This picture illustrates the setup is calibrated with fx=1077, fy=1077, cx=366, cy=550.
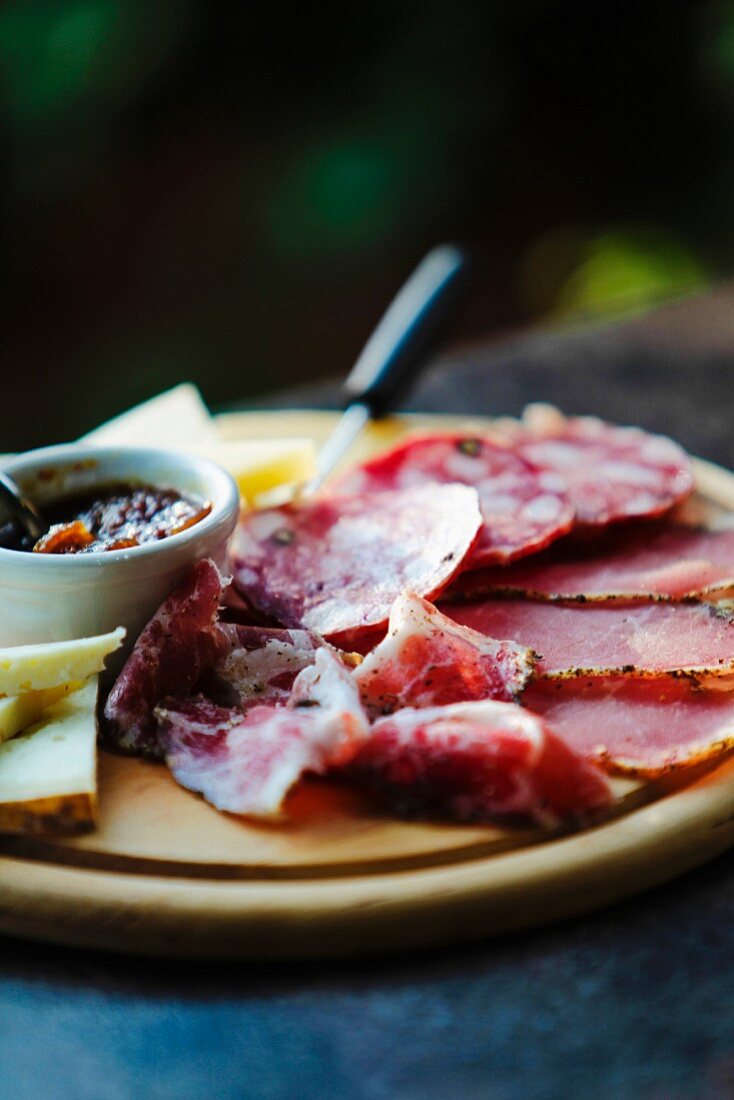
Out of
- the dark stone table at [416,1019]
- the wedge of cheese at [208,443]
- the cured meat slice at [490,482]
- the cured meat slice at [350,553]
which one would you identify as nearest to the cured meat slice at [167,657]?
the cured meat slice at [350,553]

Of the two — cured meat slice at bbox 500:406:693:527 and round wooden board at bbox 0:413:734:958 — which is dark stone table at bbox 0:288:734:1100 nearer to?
round wooden board at bbox 0:413:734:958

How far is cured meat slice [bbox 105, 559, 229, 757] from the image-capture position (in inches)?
51.5

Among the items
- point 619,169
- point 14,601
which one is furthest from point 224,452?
point 619,169

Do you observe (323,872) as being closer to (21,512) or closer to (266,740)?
(266,740)

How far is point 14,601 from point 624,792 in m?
0.80

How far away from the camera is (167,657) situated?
135 cm

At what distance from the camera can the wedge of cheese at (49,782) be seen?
45.3 inches

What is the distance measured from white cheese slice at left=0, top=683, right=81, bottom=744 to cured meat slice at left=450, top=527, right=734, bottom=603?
580 millimetres

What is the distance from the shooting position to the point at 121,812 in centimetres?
121

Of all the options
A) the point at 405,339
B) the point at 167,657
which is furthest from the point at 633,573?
the point at 405,339

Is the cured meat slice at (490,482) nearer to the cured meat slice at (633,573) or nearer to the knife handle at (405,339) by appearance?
the cured meat slice at (633,573)

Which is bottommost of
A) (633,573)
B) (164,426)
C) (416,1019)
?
(633,573)

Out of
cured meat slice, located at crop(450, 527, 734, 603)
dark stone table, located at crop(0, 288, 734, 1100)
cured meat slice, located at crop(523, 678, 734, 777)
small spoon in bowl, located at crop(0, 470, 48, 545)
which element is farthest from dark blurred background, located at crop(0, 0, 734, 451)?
dark stone table, located at crop(0, 288, 734, 1100)

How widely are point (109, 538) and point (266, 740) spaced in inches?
17.3
